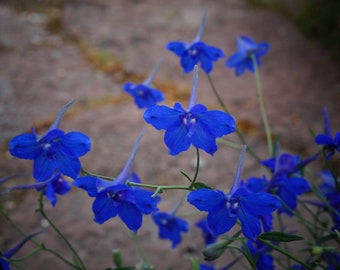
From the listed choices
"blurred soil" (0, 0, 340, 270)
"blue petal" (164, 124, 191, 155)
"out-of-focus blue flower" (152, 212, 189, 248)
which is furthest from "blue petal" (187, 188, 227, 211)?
"blurred soil" (0, 0, 340, 270)

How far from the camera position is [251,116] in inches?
79.6

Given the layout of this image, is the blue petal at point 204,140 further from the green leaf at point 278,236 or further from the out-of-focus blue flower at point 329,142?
the out-of-focus blue flower at point 329,142

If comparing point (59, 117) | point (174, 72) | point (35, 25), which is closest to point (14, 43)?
point (35, 25)

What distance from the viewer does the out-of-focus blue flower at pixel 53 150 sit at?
3.07 ft

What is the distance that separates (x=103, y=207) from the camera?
962mm

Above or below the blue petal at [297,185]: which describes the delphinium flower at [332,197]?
below

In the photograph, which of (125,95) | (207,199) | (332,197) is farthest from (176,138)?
(125,95)

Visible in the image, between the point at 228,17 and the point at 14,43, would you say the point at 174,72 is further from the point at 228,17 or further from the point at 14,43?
the point at 14,43

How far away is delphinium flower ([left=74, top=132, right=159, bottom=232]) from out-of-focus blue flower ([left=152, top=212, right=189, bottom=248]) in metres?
0.41

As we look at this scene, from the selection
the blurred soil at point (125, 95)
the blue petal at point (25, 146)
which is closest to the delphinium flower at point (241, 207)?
the blue petal at point (25, 146)

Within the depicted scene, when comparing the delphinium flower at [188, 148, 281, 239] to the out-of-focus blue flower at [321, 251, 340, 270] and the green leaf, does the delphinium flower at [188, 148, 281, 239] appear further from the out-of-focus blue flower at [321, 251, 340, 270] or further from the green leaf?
the out-of-focus blue flower at [321, 251, 340, 270]

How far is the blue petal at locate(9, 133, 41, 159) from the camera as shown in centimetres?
95

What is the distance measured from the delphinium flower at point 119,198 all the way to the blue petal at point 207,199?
0.28 ft

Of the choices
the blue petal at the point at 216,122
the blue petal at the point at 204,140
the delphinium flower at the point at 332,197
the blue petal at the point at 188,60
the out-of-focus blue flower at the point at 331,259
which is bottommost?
the out-of-focus blue flower at the point at 331,259
